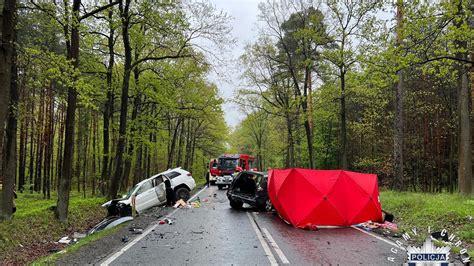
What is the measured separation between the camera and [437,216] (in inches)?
433

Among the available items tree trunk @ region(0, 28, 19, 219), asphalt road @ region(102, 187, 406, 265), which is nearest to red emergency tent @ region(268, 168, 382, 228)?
asphalt road @ region(102, 187, 406, 265)

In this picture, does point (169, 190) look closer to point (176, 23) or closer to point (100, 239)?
point (176, 23)

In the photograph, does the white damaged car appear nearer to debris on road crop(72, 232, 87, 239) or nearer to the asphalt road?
debris on road crop(72, 232, 87, 239)

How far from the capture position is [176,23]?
17594mm

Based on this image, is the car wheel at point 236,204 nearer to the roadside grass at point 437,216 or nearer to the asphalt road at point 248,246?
the asphalt road at point 248,246

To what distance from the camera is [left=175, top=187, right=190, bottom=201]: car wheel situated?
20109 millimetres

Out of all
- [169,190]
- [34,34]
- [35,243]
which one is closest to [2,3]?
[35,243]

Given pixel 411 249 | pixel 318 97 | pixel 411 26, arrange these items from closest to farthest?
pixel 411 249
pixel 411 26
pixel 318 97

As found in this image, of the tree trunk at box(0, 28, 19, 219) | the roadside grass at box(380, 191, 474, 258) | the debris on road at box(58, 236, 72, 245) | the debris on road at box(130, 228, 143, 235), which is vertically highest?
the tree trunk at box(0, 28, 19, 219)

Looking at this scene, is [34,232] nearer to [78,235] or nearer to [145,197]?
[78,235]

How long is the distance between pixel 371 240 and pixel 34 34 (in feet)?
57.8

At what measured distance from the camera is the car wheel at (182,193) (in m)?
20.1

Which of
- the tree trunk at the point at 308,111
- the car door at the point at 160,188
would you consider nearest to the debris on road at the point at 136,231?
the car door at the point at 160,188

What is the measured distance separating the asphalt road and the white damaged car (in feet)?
13.7
